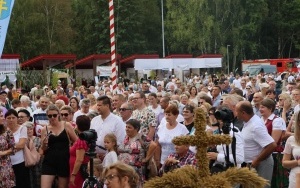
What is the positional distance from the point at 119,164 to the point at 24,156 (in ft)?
17.0

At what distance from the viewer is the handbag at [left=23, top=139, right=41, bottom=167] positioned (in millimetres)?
11391

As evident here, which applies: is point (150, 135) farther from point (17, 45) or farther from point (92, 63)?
point (17, 45)

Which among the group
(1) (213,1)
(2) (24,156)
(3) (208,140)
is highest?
(1) (213,1)

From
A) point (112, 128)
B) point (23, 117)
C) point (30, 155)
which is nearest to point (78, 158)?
point (112, 128)

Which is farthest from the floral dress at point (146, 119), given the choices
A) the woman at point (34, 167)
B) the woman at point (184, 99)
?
the woman at point (184, 99)

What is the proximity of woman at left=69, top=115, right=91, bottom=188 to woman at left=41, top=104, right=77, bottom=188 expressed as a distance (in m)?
0.17

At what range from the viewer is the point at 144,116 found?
12.8 metres

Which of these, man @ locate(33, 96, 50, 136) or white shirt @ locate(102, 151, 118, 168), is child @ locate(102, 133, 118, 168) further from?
man @ locate(33, 96, 50, 136)

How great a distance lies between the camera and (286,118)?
40.7ft

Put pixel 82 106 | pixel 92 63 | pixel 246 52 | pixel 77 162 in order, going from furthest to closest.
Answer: pixel 246 52, pixel 92 63, pixel 82 106, pixel 77 162

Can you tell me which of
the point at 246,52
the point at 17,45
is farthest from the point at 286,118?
the point at 246,52

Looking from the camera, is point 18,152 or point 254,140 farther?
point 18,152

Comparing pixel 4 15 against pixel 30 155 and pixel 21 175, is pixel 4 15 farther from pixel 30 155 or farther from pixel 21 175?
pixel 21 175

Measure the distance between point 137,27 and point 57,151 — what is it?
66570mm
